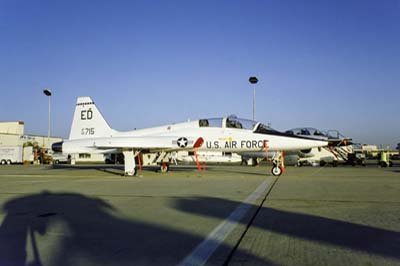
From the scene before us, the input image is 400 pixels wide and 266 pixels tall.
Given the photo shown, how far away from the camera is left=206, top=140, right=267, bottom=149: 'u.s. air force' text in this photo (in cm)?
1791

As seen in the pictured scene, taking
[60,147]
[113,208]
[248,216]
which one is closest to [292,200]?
[248,216]

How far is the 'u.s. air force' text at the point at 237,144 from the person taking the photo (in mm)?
17906

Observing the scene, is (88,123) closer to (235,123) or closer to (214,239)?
(235,123)

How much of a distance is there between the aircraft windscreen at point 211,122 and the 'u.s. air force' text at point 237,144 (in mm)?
921

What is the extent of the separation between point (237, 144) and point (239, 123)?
1112mm

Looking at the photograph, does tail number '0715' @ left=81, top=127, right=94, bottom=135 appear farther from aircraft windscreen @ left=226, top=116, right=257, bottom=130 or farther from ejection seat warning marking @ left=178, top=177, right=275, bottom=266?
ejection seat warning marking @ left=178, top=177, right=275, bottom=266

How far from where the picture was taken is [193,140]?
18656 mm

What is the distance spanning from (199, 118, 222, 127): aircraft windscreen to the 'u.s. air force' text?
36.3 inches

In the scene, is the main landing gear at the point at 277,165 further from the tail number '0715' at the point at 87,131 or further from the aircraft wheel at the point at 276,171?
the tail number '0715' at the point at 87,131

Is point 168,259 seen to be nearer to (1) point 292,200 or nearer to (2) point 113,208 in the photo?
(2) point 113,208

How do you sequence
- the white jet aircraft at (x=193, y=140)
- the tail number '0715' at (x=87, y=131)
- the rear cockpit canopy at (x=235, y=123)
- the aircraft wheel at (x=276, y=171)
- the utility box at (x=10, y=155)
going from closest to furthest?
1. the white jet aircraft at (x=193, y=140)
2. the aircraft wheel at (x=276, y=171)
3. the rear cockpit canopy at (x=235, y=123)
4. the tail number '0715' at (x=87, y=131)
5. the utility box at (x=10, y=155)

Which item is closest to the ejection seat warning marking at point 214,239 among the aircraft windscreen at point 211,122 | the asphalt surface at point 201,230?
the asphalt surface at point 201,230

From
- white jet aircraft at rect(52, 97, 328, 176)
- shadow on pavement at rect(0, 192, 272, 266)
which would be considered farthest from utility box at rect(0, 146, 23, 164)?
shadow on pavement at rect(0, 192, 272, 266)

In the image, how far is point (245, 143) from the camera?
18.1 meters
